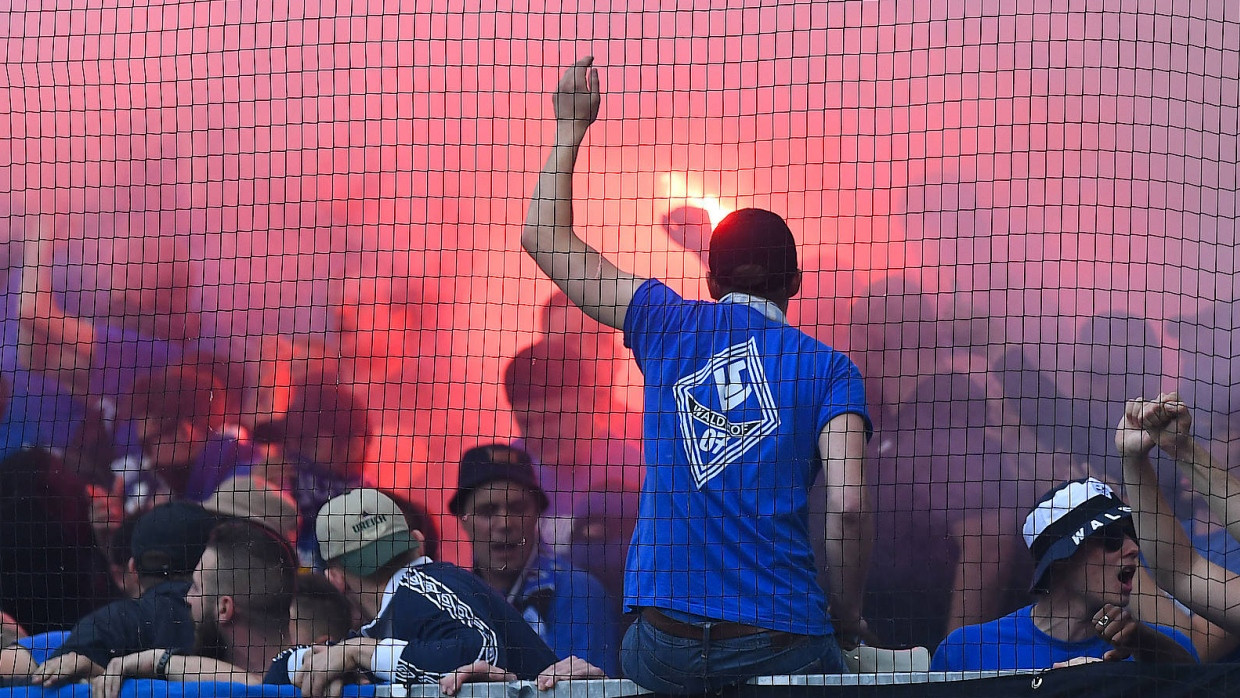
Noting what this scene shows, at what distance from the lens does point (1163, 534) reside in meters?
→ 2.56

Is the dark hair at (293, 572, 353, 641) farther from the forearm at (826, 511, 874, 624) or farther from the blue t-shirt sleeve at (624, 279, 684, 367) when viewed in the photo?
the forearm at (826, 511, 874, 624)

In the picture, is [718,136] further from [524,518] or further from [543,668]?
[543,668]

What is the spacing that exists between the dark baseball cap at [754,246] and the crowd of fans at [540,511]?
0.07 ft

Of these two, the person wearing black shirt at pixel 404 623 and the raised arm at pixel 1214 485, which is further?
the person wearing black shirt at pixel 404 623

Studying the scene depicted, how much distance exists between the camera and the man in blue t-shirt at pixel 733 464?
2.49 meters

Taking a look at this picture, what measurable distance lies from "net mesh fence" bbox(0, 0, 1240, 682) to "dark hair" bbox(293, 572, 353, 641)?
2 centimetres

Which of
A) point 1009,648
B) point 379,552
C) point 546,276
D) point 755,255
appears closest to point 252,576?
point 379,552

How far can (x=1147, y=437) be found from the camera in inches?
98.1

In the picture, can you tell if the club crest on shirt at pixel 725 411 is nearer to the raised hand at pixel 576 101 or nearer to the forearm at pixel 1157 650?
the raised hand at pixel 576 101

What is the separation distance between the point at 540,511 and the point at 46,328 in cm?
166

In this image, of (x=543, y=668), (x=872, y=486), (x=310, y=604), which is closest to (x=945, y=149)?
(x=872, y=486)

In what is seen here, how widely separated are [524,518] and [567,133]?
1393 mm

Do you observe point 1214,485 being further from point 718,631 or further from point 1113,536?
point 718,631

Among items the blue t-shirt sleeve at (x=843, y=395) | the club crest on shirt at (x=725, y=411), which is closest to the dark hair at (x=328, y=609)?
the club crest on shirt at (x=725, y=411)
